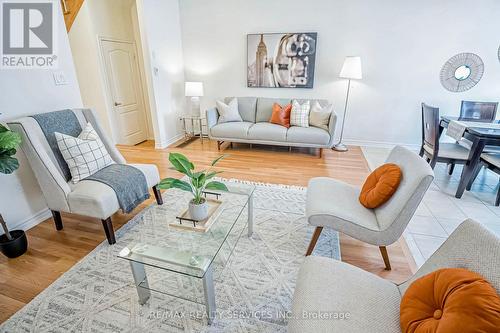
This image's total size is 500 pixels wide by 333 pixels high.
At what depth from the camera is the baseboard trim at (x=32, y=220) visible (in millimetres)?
2108

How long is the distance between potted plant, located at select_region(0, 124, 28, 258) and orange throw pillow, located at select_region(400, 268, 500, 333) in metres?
2.41

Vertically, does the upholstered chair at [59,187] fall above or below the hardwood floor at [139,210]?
above

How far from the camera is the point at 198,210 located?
5.16ft

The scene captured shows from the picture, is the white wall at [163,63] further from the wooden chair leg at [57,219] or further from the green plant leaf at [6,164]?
the green plant leaf at [6,164]

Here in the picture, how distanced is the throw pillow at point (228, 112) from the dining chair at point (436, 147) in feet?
9.08

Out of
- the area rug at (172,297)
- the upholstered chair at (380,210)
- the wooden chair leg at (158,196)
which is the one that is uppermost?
the upholstered chair at (380,210)

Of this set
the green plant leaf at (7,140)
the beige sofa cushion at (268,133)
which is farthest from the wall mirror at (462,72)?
the green plant leaf at (7,140)

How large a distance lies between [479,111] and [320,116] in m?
2.09

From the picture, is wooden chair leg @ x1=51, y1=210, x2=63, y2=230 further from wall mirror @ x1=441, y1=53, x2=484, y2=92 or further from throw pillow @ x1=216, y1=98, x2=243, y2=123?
wall mirror @ x1=441, y1=53, x2=484, y2=92

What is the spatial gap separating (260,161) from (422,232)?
220 cm

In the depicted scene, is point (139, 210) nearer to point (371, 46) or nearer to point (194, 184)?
point (194, 184)

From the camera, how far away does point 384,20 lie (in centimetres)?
373

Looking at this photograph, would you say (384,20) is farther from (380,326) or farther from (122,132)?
(122,132)

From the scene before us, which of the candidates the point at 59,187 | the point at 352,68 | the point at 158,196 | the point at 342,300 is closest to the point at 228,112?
the point at 352,68
